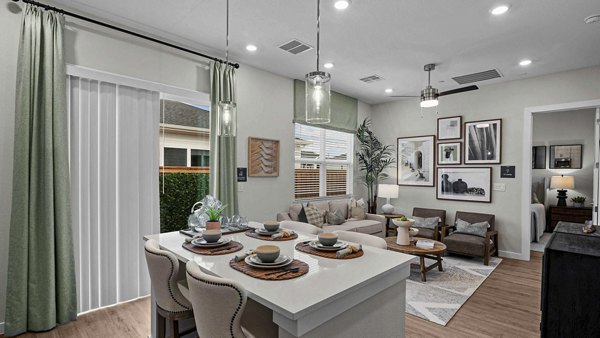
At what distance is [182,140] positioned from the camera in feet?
12.9

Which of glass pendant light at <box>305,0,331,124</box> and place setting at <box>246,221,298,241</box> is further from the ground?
glass pendant light at <box>305,0,331,124</box>

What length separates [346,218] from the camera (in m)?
5.68

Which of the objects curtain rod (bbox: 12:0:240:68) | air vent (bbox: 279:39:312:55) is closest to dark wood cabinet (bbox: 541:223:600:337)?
air vent (bbox: 279:39:312:55)

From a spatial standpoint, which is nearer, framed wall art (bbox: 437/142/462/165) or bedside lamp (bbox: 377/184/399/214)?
framed wall art (bbox: 437/142/462/165)

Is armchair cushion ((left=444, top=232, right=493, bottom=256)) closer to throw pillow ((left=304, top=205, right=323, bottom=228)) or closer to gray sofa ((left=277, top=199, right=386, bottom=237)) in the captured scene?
gray sofa ((left=277, top=199, right=386, bottom=237))

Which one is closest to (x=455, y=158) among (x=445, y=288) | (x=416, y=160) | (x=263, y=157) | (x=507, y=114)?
(x=416, y=160)

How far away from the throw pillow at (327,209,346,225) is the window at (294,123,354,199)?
58 centimetres

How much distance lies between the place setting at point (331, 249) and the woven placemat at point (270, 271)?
22cm

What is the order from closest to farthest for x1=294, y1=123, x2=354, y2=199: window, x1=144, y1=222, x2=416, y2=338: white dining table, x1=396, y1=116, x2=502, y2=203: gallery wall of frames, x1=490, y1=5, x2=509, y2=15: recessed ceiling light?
x1=144, y1=222, x2=416, y2=338: white dining table → x1=490, y1=5, x2=509, y2=15: recessed ceiling light → x1=396, y1=116, x2=502, y2=203: gallery wall of frames → x1=294, y1=123, x2=354, y2=199: window

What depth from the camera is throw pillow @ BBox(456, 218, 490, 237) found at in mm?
4895

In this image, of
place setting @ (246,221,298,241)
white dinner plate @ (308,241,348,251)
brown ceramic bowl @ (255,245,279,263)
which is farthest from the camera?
place setting @ (246,221,298,241)

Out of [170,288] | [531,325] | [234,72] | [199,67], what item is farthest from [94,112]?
[531,325]

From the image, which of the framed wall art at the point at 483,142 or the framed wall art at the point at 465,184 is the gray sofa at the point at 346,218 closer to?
the framed wall art at the point at 465,184

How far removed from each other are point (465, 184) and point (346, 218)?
7.27ft
